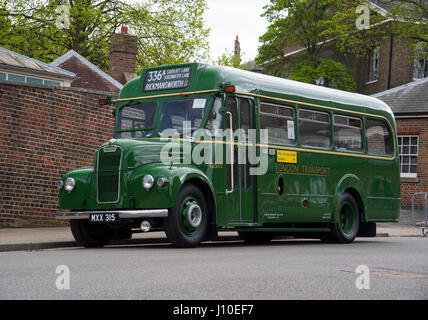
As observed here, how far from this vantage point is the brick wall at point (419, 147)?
29578 mm

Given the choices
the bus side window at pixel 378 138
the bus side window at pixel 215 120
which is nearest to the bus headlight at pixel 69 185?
the bus side window at pixel 215 120

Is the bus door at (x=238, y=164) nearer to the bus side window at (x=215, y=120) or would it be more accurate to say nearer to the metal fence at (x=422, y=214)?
the bus side window at (x=215, y=120)

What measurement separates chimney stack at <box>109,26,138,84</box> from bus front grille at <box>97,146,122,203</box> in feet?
62.5

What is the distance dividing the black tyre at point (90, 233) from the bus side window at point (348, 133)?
5181mm

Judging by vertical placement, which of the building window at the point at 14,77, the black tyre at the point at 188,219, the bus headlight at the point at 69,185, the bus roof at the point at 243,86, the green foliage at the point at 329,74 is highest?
the green foliage at the point at 329,74

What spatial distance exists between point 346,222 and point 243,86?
423 cm

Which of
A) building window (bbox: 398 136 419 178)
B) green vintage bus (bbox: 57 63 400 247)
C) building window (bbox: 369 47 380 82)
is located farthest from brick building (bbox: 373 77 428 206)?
green vintage bus (bbox: 57 63 400 247)

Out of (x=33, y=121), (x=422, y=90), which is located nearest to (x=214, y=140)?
(x=33, y=121)

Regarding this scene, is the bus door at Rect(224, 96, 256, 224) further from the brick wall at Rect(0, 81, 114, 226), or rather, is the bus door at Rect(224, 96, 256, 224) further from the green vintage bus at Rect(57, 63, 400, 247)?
the brick wall at Rect(0, 81, 114, 226)

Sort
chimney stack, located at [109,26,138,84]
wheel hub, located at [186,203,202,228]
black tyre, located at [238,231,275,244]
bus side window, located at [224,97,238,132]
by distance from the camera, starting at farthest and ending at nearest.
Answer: chimney stack, located at [109,26,138,84] → black tyre, located at [238,231,275,244] → bus side window, located at [224,97,238,132] → wheel hub, located at [186,203,202,228]

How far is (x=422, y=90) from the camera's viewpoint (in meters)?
31.5

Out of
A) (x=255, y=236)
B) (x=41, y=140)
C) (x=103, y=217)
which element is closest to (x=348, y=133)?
(x=255, y=236)

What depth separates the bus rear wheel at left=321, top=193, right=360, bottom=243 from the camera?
14.6 meters
